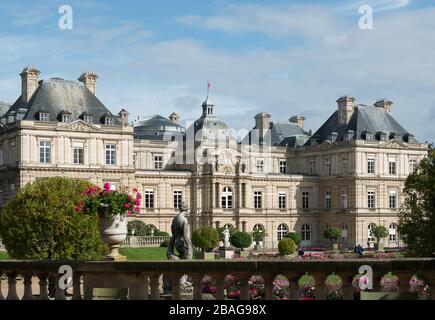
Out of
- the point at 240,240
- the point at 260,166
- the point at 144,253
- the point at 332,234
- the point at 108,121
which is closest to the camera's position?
the point at 144,253

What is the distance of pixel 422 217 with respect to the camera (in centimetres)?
3128

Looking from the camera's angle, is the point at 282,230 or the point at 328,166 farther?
the point at 328,166

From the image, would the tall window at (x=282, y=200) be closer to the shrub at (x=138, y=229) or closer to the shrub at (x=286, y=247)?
the shrub at (x=138, y=229)

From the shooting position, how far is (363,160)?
81.4 metres

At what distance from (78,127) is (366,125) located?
3110cm

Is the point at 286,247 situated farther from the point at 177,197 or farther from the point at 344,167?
the point at 344,167

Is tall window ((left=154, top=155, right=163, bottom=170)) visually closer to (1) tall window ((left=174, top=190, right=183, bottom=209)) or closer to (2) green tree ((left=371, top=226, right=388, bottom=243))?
(1) tall window ((left=174, top=190, right=183, bottom=209))

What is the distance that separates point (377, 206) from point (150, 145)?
931 inches

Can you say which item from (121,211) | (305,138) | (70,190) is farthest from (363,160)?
(121,211)

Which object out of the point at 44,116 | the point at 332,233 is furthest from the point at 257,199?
the point at 44,116

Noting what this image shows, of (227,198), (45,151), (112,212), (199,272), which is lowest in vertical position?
(199,272)

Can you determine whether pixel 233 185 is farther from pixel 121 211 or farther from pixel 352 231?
pixel 121 211

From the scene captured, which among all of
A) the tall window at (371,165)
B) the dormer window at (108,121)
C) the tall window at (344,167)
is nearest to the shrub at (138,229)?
the dormer window at (108,121)

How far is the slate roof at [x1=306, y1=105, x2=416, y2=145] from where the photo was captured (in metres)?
82.6
